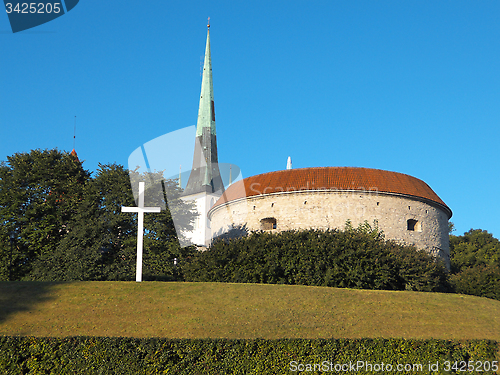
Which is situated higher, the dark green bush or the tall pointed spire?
the tall pointed spire

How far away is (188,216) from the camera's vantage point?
3022 centimetres

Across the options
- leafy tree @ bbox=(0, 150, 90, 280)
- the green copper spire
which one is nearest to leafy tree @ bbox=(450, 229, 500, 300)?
leafy tree @ bbox=(0, 150, 90, 280)

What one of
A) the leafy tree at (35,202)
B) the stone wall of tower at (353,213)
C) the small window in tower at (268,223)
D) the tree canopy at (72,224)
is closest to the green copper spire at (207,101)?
the tree canopy at (72,224)

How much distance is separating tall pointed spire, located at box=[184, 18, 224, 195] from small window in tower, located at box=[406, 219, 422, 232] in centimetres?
2344

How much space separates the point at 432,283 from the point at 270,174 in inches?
463

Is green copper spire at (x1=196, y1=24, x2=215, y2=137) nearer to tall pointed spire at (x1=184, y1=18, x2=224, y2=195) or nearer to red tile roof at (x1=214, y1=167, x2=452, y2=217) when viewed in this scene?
tall pointed spire at (x1=184, y1=18, x2=224, y2=195)

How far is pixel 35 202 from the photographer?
27.0m

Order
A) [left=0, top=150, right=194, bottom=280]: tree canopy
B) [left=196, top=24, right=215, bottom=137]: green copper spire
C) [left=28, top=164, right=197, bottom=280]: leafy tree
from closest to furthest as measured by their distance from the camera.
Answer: [left=28, top=164, right=197, bottom=280]: leafy tree → [left=0, top=150, right=194, bottom=280]: tree canopy → [left=196, top=24, right=215, bottom=137]: green copper spire

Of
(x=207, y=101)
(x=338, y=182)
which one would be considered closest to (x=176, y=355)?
(x=338, y=182)

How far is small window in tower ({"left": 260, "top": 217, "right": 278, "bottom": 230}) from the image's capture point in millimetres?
27328

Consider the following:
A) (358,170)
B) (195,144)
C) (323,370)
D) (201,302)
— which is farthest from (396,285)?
(195,144)

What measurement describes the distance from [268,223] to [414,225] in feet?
28.4

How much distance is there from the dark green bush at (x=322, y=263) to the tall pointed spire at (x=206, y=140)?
2455 cm

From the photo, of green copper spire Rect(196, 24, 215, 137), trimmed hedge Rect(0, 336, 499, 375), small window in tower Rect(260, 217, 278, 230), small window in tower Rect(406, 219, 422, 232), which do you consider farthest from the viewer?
green copper spire Rect(196, 24, 215, 137)
